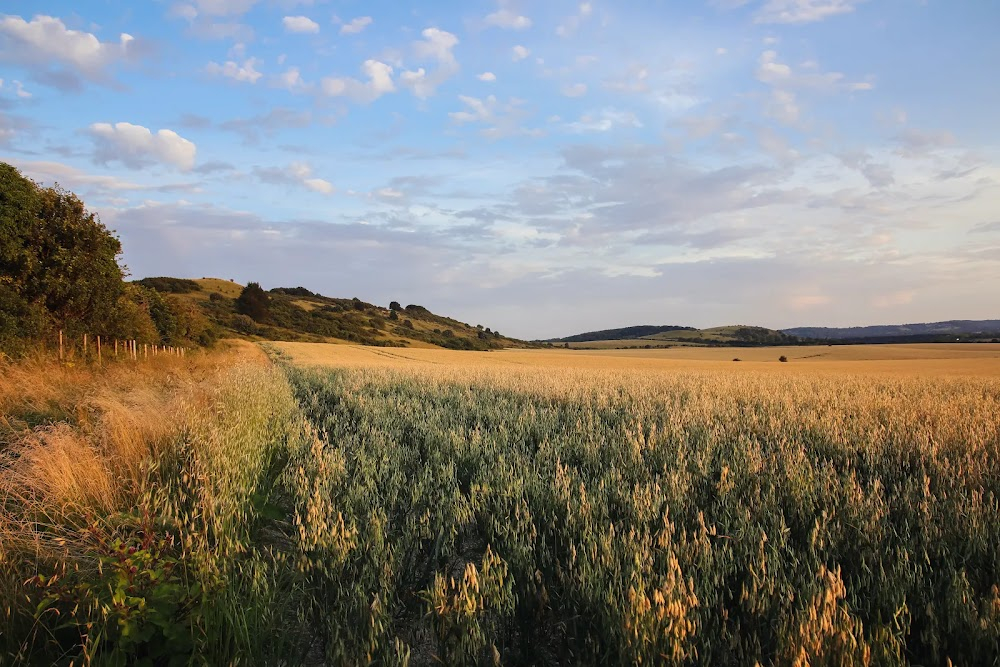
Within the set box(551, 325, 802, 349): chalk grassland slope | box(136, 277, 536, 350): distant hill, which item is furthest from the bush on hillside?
box(551, 325, 802, 349): chalk grassland slope

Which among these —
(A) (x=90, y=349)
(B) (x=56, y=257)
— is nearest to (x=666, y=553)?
(A) (x=90, y=349)

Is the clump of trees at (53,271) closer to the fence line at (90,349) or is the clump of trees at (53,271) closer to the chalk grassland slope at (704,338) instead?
the fence line at (90,349)

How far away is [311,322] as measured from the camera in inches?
3979

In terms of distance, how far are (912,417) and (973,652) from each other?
6048 millimetres

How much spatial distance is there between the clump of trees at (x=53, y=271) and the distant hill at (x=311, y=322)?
49894 millimetres

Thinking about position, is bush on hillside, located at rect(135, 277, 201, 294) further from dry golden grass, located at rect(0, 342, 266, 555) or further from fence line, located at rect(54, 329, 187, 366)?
dry golden grass, located at rect(0, 342, 266, 555)

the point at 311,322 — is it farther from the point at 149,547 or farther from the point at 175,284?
the point at 149,547

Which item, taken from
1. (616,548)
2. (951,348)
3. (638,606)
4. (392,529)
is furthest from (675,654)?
(951,348)

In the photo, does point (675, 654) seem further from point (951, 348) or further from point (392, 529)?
point (951, 348)

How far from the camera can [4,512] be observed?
3.73 metres

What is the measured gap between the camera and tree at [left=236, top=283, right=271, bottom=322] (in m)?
98.9

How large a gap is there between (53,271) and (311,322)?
80687 mm

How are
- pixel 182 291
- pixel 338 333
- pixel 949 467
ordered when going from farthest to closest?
pixel 182 291
pixel 338 333
pixel 949 467

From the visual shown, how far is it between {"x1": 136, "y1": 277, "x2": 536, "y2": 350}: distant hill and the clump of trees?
49894 millimetres
